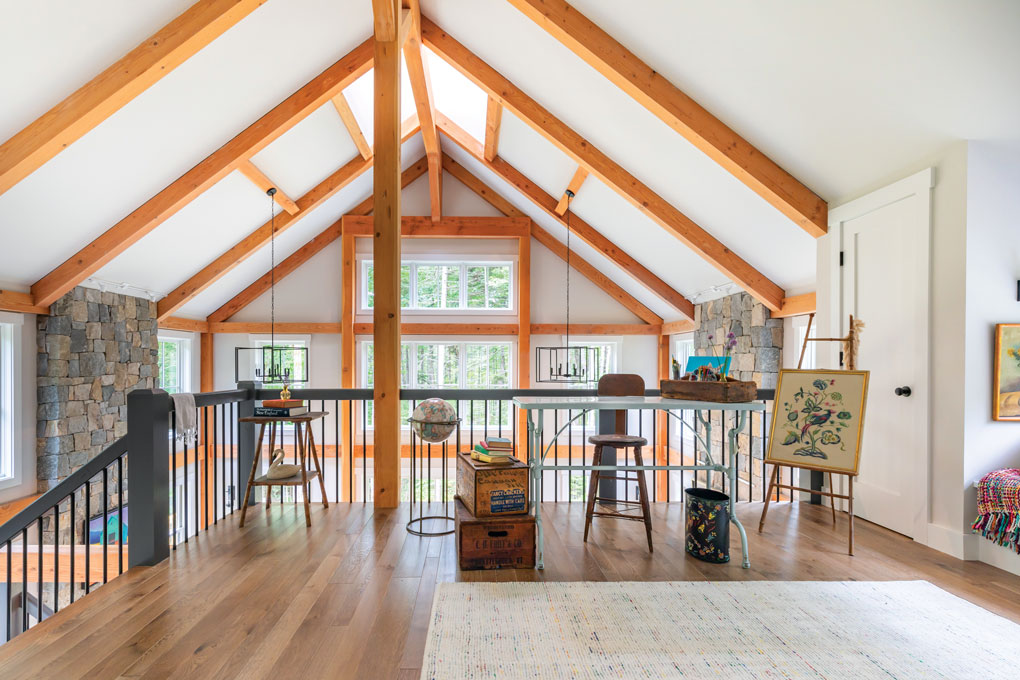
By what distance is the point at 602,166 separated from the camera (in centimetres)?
538

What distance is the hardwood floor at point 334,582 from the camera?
72.6 inches

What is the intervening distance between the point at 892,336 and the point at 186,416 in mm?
4222

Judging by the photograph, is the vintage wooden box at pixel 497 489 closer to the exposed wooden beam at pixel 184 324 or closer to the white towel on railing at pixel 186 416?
the white towel on railing at pixel 186 416

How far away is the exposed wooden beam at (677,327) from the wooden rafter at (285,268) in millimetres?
4632

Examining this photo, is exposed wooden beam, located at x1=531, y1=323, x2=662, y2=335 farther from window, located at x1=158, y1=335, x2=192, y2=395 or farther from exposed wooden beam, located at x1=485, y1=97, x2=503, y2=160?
window, located at x1=158, y1=335, x2=192, y2=395

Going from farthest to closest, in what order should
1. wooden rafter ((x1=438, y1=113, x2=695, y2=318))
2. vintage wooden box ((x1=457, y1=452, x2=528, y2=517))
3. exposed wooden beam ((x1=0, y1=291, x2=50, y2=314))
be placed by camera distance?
wooden rafter ((x1=438, y1=113, x2=695, y2=318)), exposed wooden beam ((x1=0, y1=291, x2=50, y2=314)), vintage wooden box ((x1=457, y1=452, x2=528, y2=517))

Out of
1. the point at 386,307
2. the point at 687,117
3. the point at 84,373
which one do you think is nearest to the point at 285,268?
the point at 84,373

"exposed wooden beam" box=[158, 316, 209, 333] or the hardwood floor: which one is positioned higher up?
"exposed wooden beam" box=[158, 316, 209, 333]

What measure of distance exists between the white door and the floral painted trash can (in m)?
1.31

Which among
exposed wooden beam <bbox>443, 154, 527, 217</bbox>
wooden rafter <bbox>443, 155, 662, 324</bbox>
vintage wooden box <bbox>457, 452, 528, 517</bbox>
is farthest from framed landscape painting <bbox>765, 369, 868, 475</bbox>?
exposed wooden beam <bbox>443, 154, 527, 217</bbox>

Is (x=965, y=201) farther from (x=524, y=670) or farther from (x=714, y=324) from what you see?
(x=714, y=324)

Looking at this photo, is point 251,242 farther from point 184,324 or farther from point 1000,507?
point 1000,507

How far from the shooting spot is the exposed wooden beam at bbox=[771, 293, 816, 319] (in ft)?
16.4

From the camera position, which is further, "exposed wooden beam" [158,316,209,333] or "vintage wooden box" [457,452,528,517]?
"exposed wooden beam" [158,316,209,333]
